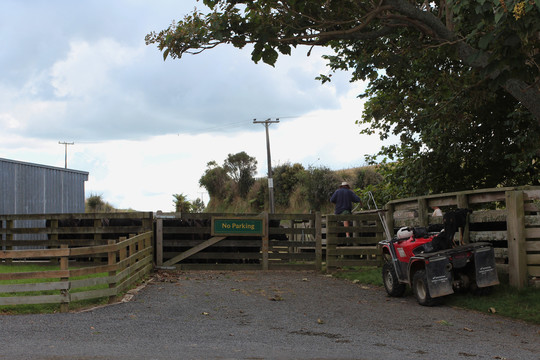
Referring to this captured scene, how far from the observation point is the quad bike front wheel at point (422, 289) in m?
9.17

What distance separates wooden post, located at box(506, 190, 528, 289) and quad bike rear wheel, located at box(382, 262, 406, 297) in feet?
5.97

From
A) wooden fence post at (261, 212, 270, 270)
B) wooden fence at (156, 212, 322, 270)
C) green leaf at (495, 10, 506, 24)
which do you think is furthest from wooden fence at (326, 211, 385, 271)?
green leaf at (495, 10, 506, 24)

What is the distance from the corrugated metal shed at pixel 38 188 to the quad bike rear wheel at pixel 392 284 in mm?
16582

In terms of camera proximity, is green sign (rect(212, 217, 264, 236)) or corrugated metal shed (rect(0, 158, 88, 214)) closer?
green sign (rect(212, 217, 264, 236))

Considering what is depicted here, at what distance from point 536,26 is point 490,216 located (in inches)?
164

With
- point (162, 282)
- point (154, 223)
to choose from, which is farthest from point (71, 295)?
point (154, 223)

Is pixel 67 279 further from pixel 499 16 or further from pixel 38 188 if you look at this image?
pixel 38 188

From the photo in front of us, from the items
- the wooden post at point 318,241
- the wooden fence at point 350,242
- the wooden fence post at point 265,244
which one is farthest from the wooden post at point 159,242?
the wooden fence at point 350,242

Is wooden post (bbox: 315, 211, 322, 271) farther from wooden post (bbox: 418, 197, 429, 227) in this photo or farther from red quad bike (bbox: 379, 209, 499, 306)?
red quad bike (bbox: 379, 209, 499, 306)

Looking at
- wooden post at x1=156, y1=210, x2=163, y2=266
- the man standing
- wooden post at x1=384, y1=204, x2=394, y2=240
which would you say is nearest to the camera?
wooden post at x1=384, y1=204, x2=394, y2=240

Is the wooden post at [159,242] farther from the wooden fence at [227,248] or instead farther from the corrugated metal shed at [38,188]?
the corrugated metal shed at [38,188]

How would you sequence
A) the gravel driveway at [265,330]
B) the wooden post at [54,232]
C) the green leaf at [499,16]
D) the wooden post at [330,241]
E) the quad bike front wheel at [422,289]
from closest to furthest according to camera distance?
the gravel driveway at [265,330] → the green leaf at [499,16] → the quad bike front wheel at [422,289] → the wooden post at [330,241] → the wooden post at [54,232]

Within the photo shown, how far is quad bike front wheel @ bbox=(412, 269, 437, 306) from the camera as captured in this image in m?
9.17

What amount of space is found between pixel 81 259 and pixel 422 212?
964 cm
